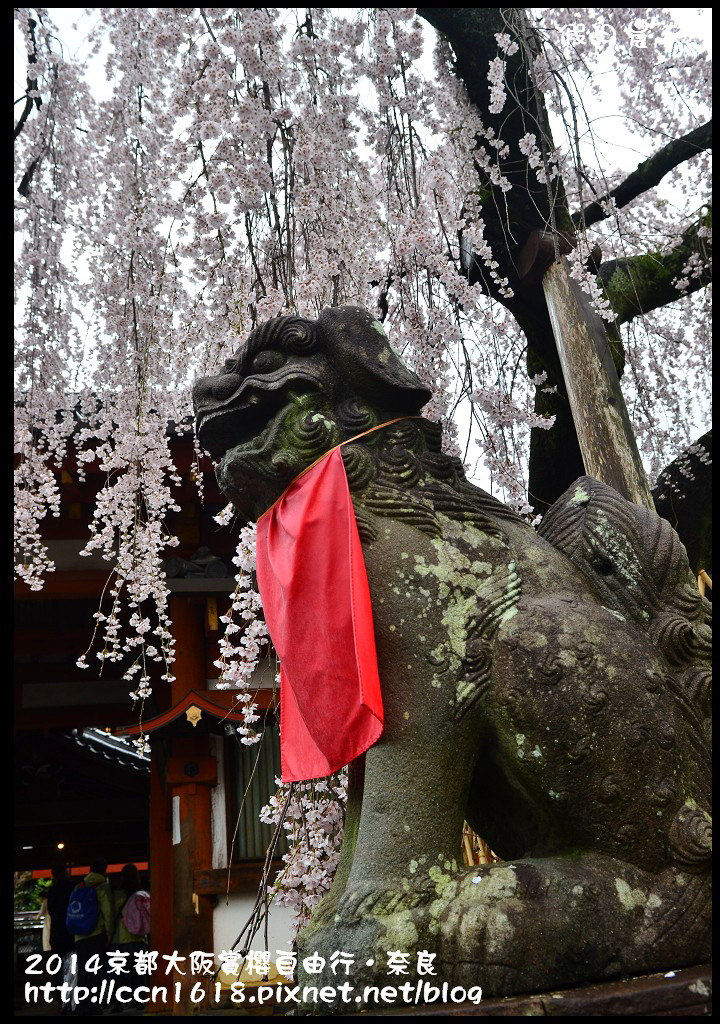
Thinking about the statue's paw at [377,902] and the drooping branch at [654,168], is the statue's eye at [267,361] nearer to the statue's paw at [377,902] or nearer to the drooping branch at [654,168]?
the statue's paw at [377,902]

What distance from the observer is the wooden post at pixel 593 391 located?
4.68 metres

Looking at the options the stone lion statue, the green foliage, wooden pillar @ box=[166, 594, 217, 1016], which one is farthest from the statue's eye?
the green foliage

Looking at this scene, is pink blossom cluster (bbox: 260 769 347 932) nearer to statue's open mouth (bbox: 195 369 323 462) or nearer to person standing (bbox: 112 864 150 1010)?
statue's open mouth (bbox: 195 369 323 462)

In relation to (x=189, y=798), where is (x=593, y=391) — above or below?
above

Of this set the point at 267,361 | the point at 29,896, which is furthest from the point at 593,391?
the point at 29,896

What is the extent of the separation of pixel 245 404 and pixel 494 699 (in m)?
1.09

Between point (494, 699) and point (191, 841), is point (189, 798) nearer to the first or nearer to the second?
point (191, 841)

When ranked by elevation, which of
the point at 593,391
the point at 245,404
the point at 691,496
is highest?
the point at 593,391

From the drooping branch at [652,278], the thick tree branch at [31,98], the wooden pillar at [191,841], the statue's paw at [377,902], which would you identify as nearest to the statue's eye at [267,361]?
the statue's paw at [377,902]

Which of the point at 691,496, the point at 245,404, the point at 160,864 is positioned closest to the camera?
the point at 245,404

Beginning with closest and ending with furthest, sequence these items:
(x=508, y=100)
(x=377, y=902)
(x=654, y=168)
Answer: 1. (x=377, y=902)
2. (x=508, y=100)
3. (x=654, y=168)

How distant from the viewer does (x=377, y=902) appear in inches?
73.6

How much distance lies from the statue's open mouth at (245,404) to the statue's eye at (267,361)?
0.14 feet

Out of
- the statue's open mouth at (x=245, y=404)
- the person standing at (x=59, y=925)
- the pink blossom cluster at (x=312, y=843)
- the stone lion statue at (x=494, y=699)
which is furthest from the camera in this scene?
the person standing at (x=59, y=925)
